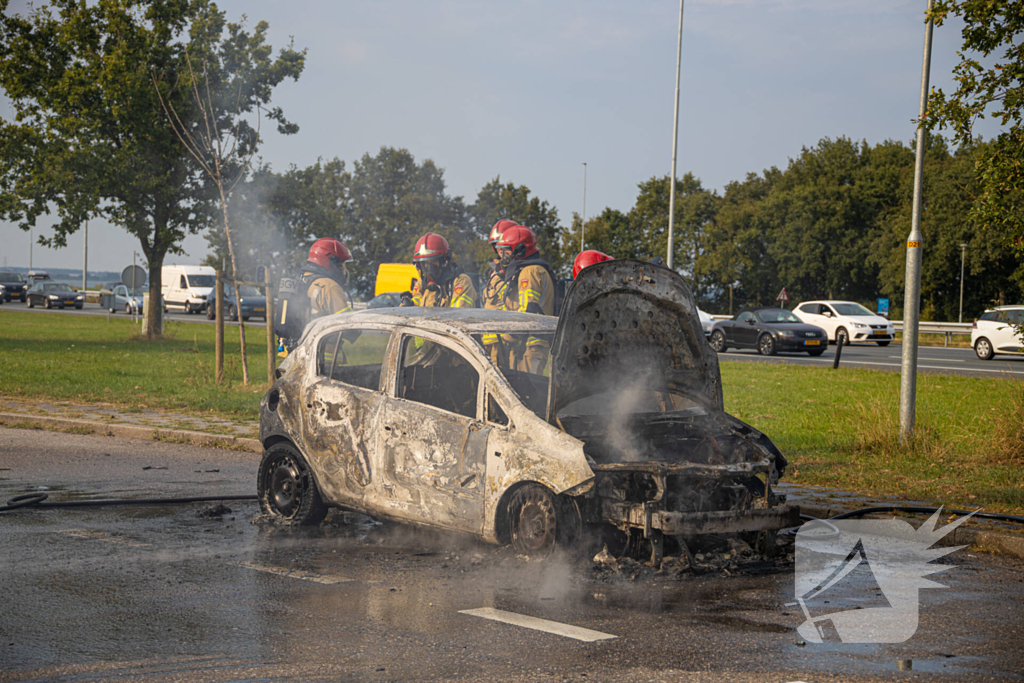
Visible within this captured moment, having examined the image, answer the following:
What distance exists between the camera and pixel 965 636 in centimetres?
504

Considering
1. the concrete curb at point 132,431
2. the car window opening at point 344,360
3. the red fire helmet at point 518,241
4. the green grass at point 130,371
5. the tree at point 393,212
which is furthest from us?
the tree at point 393,212

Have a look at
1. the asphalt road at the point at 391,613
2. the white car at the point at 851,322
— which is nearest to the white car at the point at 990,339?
the white car at the point at 851,322

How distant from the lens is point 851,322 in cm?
A: 3700

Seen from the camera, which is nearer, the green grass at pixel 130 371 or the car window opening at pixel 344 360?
the car window opening at pixel 344 360

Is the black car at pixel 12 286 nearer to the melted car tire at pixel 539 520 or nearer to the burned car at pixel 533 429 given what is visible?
the burned car at pixel 533 429

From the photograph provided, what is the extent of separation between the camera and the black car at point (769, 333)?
3084 centimetres

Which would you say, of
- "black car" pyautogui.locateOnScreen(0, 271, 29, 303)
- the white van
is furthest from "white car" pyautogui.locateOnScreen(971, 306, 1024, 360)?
"black car" pyautogui.locateOnScreen(0, 271, 29, 303)

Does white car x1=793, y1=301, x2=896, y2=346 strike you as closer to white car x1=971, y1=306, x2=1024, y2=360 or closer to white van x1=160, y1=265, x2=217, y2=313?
white car x1=971, y1=306, x2=1024, y2=360

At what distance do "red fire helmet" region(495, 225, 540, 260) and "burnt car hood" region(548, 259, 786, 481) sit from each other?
91.3 inches

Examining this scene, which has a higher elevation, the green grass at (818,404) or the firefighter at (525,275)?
the firefighter at (525,275)

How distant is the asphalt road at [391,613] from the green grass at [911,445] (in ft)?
6.47

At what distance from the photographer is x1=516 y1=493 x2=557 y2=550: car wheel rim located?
594 cm

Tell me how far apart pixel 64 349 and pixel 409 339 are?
21021 mm

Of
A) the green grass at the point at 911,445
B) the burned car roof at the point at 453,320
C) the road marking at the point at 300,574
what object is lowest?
the road marking at the point at 300,574
